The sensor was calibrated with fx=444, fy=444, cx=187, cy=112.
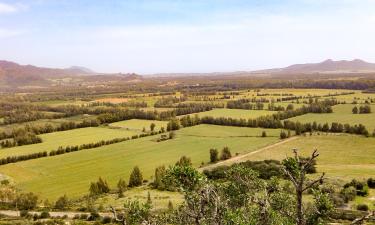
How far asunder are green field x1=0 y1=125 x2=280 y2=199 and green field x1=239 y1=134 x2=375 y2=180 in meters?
7.80

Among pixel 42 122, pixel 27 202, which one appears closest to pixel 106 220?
pixel 27 202

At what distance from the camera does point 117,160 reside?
10025 centimetres

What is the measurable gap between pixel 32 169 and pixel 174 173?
8028 centimetres

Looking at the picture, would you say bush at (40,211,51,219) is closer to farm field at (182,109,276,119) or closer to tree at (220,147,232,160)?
tree at (220,147,232,160)

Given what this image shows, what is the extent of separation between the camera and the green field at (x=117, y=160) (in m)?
84.6

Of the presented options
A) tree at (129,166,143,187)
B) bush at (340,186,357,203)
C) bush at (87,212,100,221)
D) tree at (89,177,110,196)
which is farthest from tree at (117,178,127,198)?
bush at (340,186,357,203)

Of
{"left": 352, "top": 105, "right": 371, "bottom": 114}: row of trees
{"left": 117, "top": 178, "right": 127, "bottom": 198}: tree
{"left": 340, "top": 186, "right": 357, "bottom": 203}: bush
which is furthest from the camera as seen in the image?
{"left": 352, "top": 105, "right": 371, "bottom": 114}: row of trees

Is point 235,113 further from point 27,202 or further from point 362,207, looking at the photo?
point 27,202

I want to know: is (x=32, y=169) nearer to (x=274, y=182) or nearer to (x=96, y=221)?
(x=96, y=221)

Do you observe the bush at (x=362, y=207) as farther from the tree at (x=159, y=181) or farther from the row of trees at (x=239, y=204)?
the row of trees at (x=239, y=204)

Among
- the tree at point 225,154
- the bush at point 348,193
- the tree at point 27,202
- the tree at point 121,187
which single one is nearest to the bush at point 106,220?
the tree at point 121,187

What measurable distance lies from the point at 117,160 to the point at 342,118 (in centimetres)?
7512

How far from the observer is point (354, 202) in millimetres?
68188

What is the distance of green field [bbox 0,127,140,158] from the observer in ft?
366
